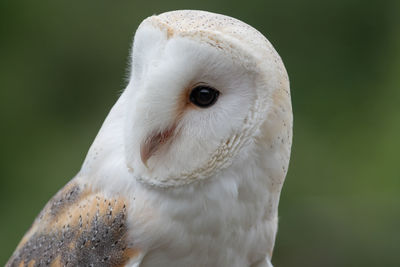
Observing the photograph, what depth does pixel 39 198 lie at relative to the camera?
3.20 m

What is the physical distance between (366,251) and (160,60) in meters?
Result: 2.10

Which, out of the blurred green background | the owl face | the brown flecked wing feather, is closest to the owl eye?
the owl face

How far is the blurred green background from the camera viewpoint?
3.22m

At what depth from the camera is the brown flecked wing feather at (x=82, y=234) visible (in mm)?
1380

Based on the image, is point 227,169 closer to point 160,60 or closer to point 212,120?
point 212,120

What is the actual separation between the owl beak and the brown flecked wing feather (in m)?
0.15

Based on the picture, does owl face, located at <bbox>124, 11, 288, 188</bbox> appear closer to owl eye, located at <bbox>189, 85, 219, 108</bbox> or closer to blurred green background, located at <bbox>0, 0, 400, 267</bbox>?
owl eye, located at <bbox>189, 85, 219, 108</bbox>

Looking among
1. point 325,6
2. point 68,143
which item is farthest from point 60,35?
point 325,6

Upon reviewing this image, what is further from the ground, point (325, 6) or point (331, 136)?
point (325, 6)

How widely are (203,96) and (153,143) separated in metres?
0.15

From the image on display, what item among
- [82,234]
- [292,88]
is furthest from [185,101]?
[292,88]

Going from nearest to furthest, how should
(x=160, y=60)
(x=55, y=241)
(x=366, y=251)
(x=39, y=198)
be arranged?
(x=160, y=60), (x=55, y=241), (x=366, y=251), (x=39, y=198)

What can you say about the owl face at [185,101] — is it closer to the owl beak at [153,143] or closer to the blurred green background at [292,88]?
the owl beak at [153,143]

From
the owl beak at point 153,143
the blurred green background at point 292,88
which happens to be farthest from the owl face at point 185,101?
the blurred green background at point 292,88
